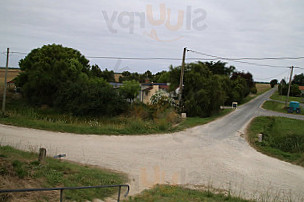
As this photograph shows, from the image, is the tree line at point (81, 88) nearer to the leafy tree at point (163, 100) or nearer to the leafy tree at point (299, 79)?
the leafy tree at point (163, 100)

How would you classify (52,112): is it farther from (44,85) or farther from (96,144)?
(96,144)

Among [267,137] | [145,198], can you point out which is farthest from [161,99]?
[145,198]

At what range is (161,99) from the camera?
78.9ft

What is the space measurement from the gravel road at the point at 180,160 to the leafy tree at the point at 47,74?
57.1 feet

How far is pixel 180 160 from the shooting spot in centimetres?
1068

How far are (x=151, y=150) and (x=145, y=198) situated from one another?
5686 millimetres

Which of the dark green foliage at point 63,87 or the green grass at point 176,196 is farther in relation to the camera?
the dark green foliage at point 63,87

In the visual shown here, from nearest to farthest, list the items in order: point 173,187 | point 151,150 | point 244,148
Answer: point 173,187 < point 151,150 < point 244,148

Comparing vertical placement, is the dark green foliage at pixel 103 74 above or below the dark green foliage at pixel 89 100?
above

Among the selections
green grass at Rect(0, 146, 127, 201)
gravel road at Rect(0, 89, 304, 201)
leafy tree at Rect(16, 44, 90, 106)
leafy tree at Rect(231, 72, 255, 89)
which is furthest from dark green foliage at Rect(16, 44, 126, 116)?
leafy tree at Rect(231, 72, 255, 89)

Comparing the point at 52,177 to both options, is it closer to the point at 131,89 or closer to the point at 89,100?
the point at 89,100

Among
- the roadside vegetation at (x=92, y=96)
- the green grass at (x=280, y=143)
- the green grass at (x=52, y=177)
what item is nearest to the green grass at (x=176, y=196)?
the green grass at (x=52, y=177)

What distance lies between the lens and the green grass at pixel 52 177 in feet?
18.5

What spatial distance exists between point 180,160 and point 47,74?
25674mm
